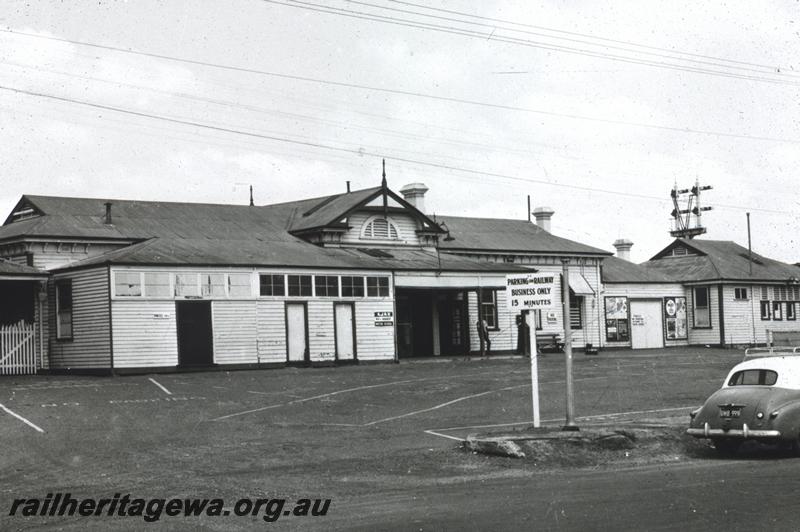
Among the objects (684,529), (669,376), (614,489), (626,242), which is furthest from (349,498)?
(626,242)

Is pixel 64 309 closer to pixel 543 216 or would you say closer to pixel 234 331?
pixel 234 331

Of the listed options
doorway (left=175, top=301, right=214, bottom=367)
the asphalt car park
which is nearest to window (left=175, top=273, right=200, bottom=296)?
doorway (left=175, top=301, right=214, bottom=367)

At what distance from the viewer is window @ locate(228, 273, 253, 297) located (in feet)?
111

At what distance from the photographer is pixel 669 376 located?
30.3 meters

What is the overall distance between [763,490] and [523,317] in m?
33.1

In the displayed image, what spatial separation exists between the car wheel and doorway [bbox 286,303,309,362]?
19917mm

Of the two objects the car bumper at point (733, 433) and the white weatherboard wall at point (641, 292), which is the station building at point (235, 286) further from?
the car bumper at point (733, 433)

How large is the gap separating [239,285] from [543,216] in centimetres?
2455

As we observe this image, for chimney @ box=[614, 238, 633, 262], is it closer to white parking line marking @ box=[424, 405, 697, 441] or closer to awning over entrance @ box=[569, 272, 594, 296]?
awning over entrance @ box=[569, 272, 594, 296]

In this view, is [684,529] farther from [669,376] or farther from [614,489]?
[669,376]

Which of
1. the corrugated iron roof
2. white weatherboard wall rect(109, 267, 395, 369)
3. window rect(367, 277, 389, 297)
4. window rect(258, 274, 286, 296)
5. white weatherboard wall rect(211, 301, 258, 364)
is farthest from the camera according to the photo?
window rect(367, 277, 389, 297)

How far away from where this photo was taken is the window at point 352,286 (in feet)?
120

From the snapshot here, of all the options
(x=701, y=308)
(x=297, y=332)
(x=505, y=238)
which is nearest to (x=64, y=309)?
(x=297, y=332)

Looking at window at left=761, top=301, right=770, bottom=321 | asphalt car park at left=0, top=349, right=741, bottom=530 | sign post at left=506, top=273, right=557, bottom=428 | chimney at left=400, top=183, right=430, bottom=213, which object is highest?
chimney at left=400, top=183, right=430, bottom=213
